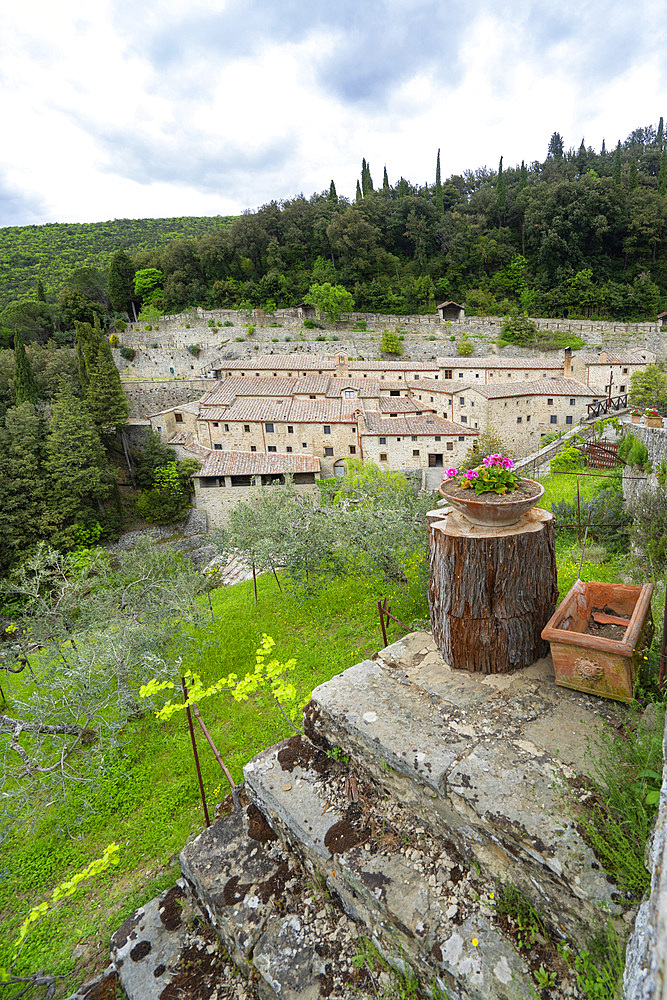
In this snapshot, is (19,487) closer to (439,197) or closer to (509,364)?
(509,364)

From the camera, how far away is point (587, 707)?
3.45 metres

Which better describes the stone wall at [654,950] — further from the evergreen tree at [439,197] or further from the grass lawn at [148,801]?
the evergreen tree at [439,197]

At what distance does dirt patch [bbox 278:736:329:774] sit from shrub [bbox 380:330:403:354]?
4253cm

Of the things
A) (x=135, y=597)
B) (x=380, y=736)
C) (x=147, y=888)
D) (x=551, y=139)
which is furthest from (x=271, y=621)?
(x=551, y=139)

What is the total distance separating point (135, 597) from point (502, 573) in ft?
29.4

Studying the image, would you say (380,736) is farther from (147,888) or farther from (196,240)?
(196,240)

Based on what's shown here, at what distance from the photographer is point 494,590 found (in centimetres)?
385

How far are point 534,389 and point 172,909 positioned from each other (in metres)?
31.4

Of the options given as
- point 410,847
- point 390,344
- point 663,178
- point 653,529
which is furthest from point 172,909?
point 663,178

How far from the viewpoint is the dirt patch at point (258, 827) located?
3846mm

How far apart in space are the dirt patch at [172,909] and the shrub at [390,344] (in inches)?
1714

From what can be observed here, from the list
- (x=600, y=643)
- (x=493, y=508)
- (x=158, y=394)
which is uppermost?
(x=493, y=508)

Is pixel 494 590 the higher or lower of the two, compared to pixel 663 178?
lower

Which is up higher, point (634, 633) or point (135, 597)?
point (634, 633)
